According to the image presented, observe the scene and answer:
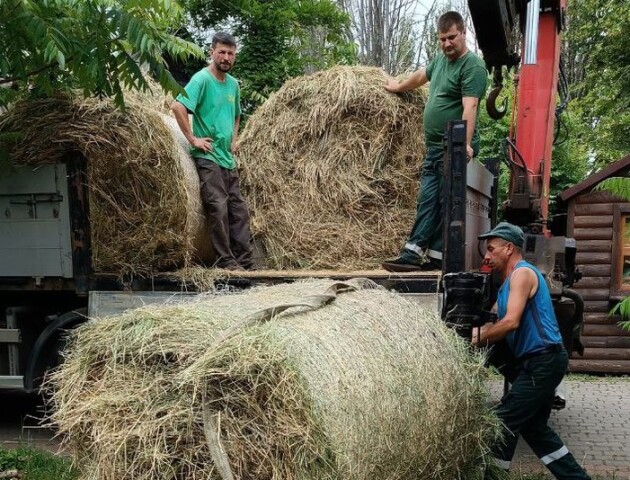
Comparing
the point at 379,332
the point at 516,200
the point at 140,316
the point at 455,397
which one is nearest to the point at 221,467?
the point at 140,316

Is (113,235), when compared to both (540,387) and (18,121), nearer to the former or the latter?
(18,121)

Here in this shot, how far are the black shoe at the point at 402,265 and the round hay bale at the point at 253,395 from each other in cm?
141

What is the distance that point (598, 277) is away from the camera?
10.5 m

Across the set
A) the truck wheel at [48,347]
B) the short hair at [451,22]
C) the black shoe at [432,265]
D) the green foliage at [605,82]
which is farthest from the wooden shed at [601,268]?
the truck wheel at [48,347]

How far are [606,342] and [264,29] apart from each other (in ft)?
25.8

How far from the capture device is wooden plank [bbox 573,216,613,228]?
10430mm

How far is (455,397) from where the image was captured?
3855 mm

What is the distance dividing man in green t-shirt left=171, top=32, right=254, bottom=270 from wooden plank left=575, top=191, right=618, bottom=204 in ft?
20.9

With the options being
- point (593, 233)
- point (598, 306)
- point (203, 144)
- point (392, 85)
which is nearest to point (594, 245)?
point (593, 233)

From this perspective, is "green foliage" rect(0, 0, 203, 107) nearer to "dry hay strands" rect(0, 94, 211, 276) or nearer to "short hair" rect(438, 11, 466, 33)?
"dry hay strands" rect(0, 94, 211, 276)

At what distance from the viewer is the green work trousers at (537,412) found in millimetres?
4324

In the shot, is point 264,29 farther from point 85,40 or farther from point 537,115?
point 85,40

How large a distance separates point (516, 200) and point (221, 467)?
14.6 ft

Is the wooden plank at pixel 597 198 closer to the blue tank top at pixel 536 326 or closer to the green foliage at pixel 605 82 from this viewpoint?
the green foliage at pixel 605 82
